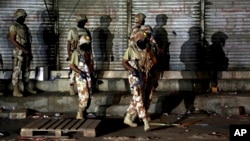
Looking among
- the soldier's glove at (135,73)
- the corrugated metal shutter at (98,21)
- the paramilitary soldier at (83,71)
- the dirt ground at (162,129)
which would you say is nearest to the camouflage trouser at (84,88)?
the paramilitary soldier at (83,71)

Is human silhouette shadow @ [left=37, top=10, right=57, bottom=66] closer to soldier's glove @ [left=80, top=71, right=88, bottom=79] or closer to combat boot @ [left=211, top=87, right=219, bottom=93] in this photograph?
soldier's glove @ [left=80, top=71, right=88, bottom=79]

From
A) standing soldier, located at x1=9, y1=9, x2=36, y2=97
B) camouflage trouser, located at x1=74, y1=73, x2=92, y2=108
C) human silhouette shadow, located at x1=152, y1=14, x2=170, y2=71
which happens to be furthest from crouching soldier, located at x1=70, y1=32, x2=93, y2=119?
human silhouette shadow, located at x1=152, y1=14, x2=170, y2=71

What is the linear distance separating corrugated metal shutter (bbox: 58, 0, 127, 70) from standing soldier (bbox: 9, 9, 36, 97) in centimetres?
229

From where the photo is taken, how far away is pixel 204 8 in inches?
546

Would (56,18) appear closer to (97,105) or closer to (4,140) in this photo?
(97,105)

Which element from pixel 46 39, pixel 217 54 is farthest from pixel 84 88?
pixel 217 54

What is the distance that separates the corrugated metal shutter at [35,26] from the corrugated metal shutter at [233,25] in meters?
4.82

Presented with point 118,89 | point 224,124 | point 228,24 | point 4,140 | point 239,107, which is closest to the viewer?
point 4,140

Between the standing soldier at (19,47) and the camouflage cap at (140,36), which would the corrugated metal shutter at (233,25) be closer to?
the camouflage cap at (140,36)

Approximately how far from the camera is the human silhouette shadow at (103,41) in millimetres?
14078

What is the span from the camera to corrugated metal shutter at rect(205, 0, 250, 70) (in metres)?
13.8

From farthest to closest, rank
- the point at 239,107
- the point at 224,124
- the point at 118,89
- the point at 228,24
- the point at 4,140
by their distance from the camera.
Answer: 1. the point at 228,24
2. the point at 118,89
3. the point at 239,107
4. the point at 224,124
5. the point at 4,140

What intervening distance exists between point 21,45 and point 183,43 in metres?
4.98

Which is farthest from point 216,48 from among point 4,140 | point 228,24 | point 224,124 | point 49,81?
point 4,140
